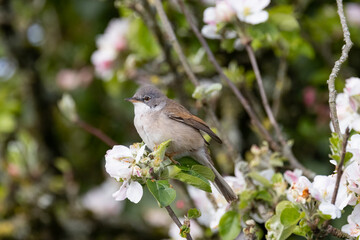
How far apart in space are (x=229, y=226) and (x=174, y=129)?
0.68m

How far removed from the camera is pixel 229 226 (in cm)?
245

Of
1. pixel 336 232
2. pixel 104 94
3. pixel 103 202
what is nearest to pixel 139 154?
pixel 336 232

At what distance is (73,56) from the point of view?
5637 millimetres

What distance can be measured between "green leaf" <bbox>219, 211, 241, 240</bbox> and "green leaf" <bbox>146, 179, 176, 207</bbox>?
24.5 inches

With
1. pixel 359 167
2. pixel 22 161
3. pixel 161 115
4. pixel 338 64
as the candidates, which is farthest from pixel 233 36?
pixel 22 161

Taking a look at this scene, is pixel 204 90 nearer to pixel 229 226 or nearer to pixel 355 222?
pixel 229 226

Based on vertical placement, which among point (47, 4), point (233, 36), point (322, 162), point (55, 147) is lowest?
point (322, 162)

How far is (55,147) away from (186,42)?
2.06 metres

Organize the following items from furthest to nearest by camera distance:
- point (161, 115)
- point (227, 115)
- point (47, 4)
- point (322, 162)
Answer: point (47, 4)
point (227, 115)
point (322, 162)
point (161, 115)

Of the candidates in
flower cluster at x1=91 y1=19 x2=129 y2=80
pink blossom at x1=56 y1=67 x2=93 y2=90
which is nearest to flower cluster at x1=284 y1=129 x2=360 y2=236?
A: flower cluster at x1=91 y1=19 x2=129 y2=80

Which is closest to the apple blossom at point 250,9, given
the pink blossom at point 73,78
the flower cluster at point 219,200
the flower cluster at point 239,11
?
the flower cluster at point 239,11

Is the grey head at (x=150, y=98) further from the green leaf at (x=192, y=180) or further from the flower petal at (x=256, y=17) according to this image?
the green leaf at (x=192, y=180)

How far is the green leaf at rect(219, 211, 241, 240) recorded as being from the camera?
2400mm

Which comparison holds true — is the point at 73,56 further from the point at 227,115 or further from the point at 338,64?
the point at 338,64
